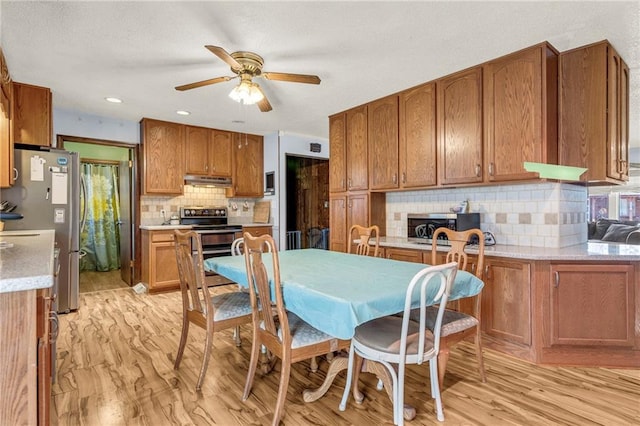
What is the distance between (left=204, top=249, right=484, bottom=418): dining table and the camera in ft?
4.58

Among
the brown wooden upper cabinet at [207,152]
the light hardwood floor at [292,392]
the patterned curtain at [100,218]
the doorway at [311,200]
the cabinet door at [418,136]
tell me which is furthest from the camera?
the doorway at [311,200]

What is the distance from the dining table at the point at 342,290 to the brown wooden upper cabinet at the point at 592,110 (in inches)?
62.4

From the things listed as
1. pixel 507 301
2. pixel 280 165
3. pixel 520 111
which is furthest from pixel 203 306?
pixel 280 165

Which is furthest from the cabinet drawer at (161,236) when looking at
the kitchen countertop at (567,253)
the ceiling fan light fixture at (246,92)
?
the kitchen countertop at (567,253)

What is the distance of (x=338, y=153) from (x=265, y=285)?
2830 millimetres

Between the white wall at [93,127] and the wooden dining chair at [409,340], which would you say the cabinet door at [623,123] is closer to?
the wooden dining chair at [409,340]

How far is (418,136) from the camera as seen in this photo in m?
3.36

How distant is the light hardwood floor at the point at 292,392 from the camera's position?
1.76 m

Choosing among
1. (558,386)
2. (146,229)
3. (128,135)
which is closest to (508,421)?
(558,386)

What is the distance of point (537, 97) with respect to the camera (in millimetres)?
2533

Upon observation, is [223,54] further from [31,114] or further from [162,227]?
[162,227]

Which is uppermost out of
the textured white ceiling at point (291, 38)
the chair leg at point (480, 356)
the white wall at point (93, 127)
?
the textured white ceiling at point (291, 38)

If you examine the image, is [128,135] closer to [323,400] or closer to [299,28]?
[299,28]

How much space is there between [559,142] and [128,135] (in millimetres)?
4971
